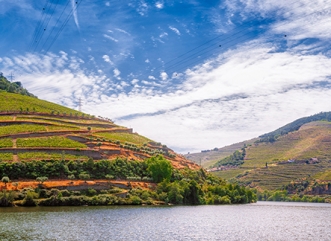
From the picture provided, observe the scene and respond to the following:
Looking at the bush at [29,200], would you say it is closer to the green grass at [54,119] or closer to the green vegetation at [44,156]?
the green vegetation at [44,156]

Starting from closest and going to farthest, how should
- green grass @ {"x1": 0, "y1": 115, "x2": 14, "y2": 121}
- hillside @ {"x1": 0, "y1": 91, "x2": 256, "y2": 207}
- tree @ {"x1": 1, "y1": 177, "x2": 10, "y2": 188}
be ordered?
tree @ {"x1": 1, "y1": 177, "x2": 10, "y2": 188} → hillside @ {"x1": 0, "y1": 91, "x2": 256, "y2": 207} → green grass @ {"x1": 0, "y1": 115, "x2": 14, "y2": 121}

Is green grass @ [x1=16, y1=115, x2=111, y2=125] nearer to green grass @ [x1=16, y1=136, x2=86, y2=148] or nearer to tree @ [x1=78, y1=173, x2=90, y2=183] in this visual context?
green grass @ [x1=16, y1=136, x2=86, y2=148]

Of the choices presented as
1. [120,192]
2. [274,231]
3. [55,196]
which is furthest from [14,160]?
[274,231]

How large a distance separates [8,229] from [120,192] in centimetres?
6036

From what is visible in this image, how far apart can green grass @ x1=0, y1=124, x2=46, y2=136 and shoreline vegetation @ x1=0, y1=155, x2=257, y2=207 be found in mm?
31133

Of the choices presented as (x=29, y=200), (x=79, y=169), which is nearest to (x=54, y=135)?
(x=79, y=169)

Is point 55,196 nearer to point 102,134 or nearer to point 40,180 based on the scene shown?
point 40,180

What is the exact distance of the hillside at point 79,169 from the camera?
10181cm

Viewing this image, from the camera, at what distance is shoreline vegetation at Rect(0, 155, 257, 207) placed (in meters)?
97.0

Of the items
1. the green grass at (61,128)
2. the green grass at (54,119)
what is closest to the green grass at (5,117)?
the green grass at (54,119)

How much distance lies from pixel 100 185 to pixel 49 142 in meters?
34.9

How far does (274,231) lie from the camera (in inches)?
2479

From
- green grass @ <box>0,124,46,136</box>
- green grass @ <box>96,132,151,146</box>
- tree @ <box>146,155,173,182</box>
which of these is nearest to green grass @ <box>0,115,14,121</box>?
green grass @ <box>0,124,46,136</box>

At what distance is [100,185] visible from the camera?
10944cm
